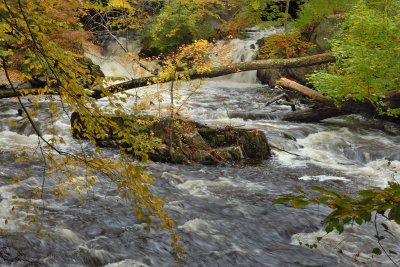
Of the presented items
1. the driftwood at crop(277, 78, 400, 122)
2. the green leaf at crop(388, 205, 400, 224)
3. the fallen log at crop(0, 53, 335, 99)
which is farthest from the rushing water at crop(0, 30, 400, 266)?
the green leaf at crop(388, 205, 400, 224)

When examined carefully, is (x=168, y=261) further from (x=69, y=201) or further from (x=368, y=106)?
(x=368, y=106)

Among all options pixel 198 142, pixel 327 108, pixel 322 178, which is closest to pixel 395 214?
pixel 322 178

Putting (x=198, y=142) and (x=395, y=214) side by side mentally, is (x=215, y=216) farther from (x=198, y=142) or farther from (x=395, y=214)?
(x=395, y=214)

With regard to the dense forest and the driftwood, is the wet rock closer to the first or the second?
the dense forest

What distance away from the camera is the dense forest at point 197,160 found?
8.18 feet

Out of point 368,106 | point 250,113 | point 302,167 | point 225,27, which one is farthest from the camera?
point 225,27

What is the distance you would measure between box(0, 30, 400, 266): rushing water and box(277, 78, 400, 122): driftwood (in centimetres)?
129

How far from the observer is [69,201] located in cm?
614

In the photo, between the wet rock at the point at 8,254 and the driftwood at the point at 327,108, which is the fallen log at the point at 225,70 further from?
the wet rock at the point at 8,254

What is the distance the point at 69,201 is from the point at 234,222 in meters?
2.44

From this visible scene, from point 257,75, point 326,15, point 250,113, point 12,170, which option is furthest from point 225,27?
point 12,170

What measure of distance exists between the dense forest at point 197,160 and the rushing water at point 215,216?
1.0 inches

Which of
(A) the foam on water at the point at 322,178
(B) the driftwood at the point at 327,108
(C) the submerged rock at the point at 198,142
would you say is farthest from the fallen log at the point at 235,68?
(A) the foam on water at the point at 322,178

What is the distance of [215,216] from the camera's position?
6027 mm
